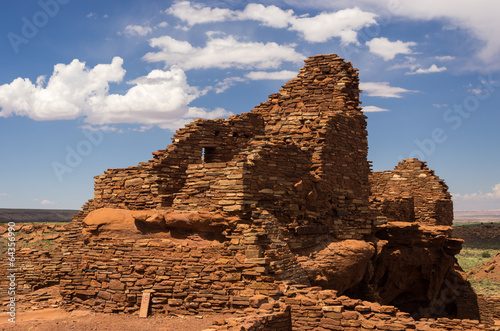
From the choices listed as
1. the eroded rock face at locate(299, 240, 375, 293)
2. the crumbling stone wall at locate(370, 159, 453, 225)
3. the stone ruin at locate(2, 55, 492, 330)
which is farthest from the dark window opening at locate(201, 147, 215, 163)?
the crumbling stone wall at locate(370, 159, 453, 225)

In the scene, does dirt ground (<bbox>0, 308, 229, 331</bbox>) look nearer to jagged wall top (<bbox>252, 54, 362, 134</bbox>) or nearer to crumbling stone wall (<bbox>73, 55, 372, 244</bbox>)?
crumbling stone wall (<bbox>73, 55, 372, 244</bbox>)

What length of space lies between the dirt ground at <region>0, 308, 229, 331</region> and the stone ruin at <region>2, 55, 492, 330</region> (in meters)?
0.41

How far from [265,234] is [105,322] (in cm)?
477

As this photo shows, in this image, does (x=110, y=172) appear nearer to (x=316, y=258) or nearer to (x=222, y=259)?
(x=222, y=259)

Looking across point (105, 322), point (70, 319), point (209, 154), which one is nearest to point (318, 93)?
point (209, 154)

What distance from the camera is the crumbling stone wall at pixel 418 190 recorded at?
25078 mm

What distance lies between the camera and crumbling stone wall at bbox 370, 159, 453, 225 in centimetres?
2508

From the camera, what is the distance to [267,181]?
13.0m

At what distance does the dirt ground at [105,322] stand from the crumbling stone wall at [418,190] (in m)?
16.0

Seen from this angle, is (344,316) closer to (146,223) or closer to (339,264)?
(339,264)

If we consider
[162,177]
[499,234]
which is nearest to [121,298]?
[162,177]

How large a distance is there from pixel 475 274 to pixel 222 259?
38970 mm

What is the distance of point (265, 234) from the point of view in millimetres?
11938

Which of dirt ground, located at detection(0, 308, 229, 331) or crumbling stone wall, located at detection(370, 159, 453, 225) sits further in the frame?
crumbling stone wall, located at detection(370, 159, 453, 225)
